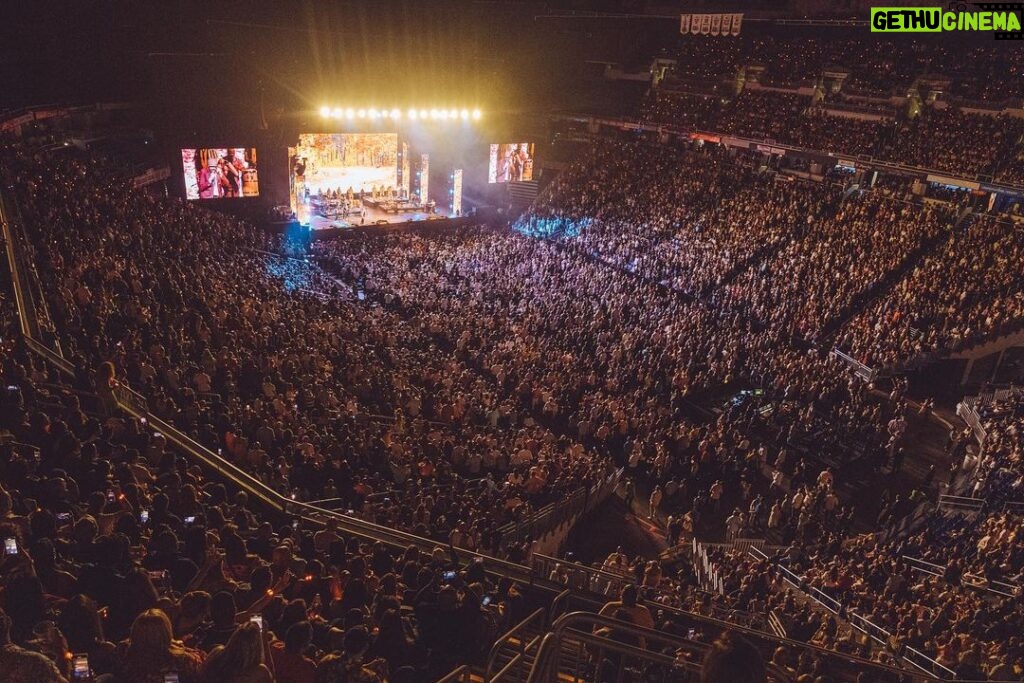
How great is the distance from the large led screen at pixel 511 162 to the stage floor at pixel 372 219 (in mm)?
5225

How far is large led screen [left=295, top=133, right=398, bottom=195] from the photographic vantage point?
1368 inches

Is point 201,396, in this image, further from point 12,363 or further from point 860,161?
point 860,161

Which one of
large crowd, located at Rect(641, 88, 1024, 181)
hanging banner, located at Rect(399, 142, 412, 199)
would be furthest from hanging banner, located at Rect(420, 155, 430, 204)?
large crowd, located at Rect(641, 88, 1024, 181)

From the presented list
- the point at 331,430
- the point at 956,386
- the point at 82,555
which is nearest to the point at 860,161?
the point at 956,386

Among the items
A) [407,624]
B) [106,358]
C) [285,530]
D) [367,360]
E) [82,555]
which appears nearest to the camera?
[82,555]

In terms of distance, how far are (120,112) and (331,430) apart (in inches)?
1000

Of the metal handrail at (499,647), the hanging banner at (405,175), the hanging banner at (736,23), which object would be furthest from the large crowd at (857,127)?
the metal handrail at (499,647)

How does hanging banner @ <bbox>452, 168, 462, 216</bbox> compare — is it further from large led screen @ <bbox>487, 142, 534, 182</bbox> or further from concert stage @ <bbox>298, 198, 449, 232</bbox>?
large led screen @ <bbox>487, 142, 534, 182</bbox>

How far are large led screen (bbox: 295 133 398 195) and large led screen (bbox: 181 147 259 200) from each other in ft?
8.26

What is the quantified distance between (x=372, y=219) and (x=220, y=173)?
7.34 m

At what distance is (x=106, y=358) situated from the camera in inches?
420

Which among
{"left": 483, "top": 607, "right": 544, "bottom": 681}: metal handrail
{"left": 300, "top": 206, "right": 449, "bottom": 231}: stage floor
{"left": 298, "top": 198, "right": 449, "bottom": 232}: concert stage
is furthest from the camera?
{"left": 298, "top": 198, "right": 449, "bottom": 232}: concert stage

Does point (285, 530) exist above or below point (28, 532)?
below

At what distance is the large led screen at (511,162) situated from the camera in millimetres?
39719
